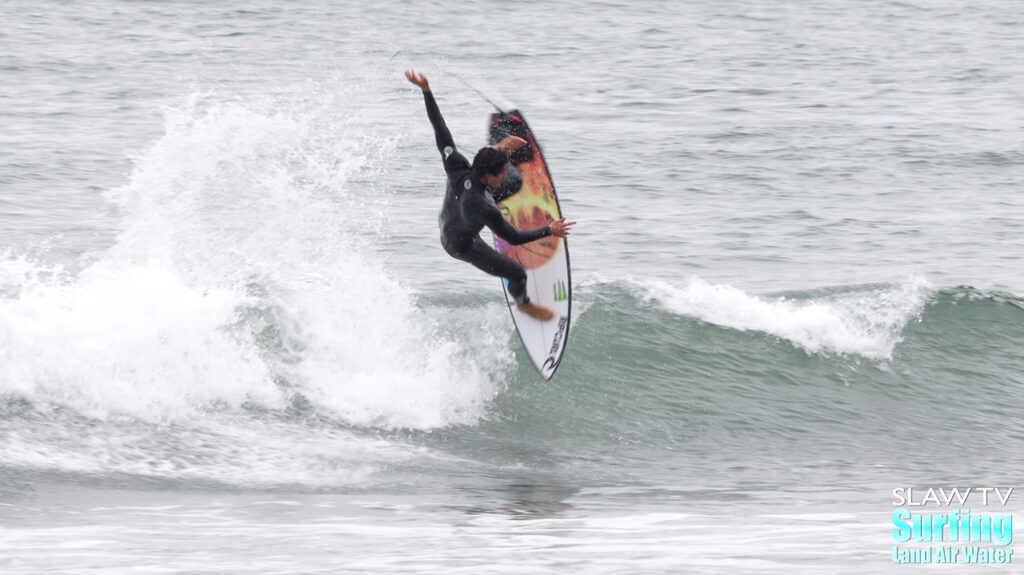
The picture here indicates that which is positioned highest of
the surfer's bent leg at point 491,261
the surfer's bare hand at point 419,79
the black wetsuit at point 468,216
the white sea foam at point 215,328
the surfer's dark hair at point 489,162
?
the surfer's bare hand at point 419,79

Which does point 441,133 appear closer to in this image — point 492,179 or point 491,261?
point 492,179

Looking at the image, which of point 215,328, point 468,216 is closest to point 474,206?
point 468,216

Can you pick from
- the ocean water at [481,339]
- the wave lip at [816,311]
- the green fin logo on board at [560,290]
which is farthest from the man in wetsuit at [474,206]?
the wave lip at [816,311]

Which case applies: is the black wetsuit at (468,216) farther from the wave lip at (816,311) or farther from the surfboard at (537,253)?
the wave lip at (816,311)

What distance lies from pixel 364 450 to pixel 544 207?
7.18 feet

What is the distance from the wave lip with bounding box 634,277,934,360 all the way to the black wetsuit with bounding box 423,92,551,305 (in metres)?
3.49

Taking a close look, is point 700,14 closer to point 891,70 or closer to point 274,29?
point 891,70

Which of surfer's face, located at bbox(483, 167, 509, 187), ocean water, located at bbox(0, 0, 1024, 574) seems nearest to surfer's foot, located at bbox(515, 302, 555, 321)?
ocean water, located at bbox(0, 0, 1024, 574)

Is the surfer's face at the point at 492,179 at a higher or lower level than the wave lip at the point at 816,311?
higher

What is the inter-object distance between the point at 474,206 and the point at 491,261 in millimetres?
531

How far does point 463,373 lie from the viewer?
9797mm

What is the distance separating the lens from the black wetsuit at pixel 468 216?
7.84 meters

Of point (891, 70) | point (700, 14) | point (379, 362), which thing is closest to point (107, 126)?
point (379, 362)

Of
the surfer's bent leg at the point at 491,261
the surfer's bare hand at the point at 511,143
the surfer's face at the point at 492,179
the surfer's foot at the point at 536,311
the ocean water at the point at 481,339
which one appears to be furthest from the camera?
the surfer's foot at the point at 536,311
